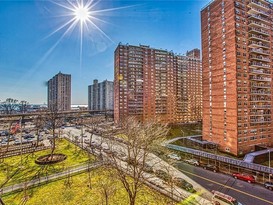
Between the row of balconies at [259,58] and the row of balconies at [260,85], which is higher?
the row of balconies at [259,58]

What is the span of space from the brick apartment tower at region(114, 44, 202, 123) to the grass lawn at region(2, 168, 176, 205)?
4287 centimetres

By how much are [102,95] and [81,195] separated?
369 feet

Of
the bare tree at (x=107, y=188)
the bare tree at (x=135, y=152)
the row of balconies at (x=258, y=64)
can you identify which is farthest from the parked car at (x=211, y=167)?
the row of balconies at (x=258, y=64)

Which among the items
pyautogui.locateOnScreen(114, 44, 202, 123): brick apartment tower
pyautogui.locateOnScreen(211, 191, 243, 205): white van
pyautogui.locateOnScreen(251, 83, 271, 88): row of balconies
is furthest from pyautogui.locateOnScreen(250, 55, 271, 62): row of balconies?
pyautogui.locateOnScreen(114, 44, 202, 123): brick apartment tower

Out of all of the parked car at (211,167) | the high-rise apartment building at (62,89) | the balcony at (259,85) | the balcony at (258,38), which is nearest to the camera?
the parked car at (211,167)

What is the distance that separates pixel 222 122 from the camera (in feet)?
126

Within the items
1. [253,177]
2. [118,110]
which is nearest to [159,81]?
[118,110]

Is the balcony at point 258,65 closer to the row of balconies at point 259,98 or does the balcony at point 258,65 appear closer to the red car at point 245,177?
the row of balconies at point 259,98

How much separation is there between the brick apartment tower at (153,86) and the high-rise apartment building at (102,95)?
55.9m

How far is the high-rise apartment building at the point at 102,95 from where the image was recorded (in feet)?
412

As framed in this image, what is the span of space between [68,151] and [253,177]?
34.6 metres

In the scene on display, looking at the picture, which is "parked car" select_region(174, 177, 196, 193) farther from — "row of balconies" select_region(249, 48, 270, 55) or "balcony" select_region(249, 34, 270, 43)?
"balcony" select_region(249, 34, 270, 43)

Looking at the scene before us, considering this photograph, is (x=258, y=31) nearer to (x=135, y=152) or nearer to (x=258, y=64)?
(x=258, y=64)

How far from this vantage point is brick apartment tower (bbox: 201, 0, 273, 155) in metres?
36.1
